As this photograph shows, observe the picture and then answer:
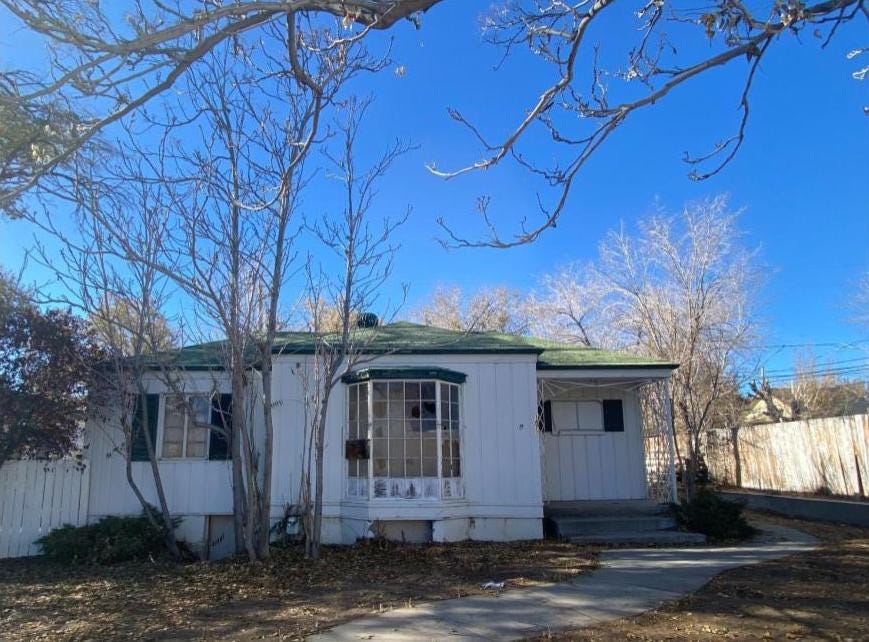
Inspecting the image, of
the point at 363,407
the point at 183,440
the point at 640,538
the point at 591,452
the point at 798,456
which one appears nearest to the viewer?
the point at 640,538

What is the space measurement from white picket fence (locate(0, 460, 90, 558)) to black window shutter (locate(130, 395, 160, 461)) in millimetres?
903

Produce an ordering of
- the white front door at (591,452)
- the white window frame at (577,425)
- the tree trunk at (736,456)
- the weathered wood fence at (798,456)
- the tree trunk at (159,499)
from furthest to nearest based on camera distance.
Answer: the tree trunk at (736,456) < the weathered wood fence at (798,456) < the white window frame at (577,425) < the white front door at (591,452) < the tree trunk at (159,499)

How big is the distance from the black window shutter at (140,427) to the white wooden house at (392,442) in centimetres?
3

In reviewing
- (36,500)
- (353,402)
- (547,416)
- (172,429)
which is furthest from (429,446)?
(36,500)

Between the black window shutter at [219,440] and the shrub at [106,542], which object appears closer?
the shrub at [106,542]

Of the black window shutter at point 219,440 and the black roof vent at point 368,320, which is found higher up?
the black roof vent at point 368,320

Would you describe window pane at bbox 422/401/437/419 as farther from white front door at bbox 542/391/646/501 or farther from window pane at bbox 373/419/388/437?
white front door at bbox 542/391/646/501

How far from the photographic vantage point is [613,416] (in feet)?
42.2

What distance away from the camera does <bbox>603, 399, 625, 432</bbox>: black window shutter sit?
41.9 feet

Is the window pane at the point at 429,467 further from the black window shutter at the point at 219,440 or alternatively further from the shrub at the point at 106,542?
the shrub at the point at 106,542

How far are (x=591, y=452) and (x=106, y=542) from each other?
324 inches

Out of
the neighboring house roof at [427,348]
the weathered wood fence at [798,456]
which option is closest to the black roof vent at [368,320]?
the neighboring house roof at [427,348]

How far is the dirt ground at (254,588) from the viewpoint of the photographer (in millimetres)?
5793

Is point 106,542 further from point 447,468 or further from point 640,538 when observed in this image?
point 640,538
